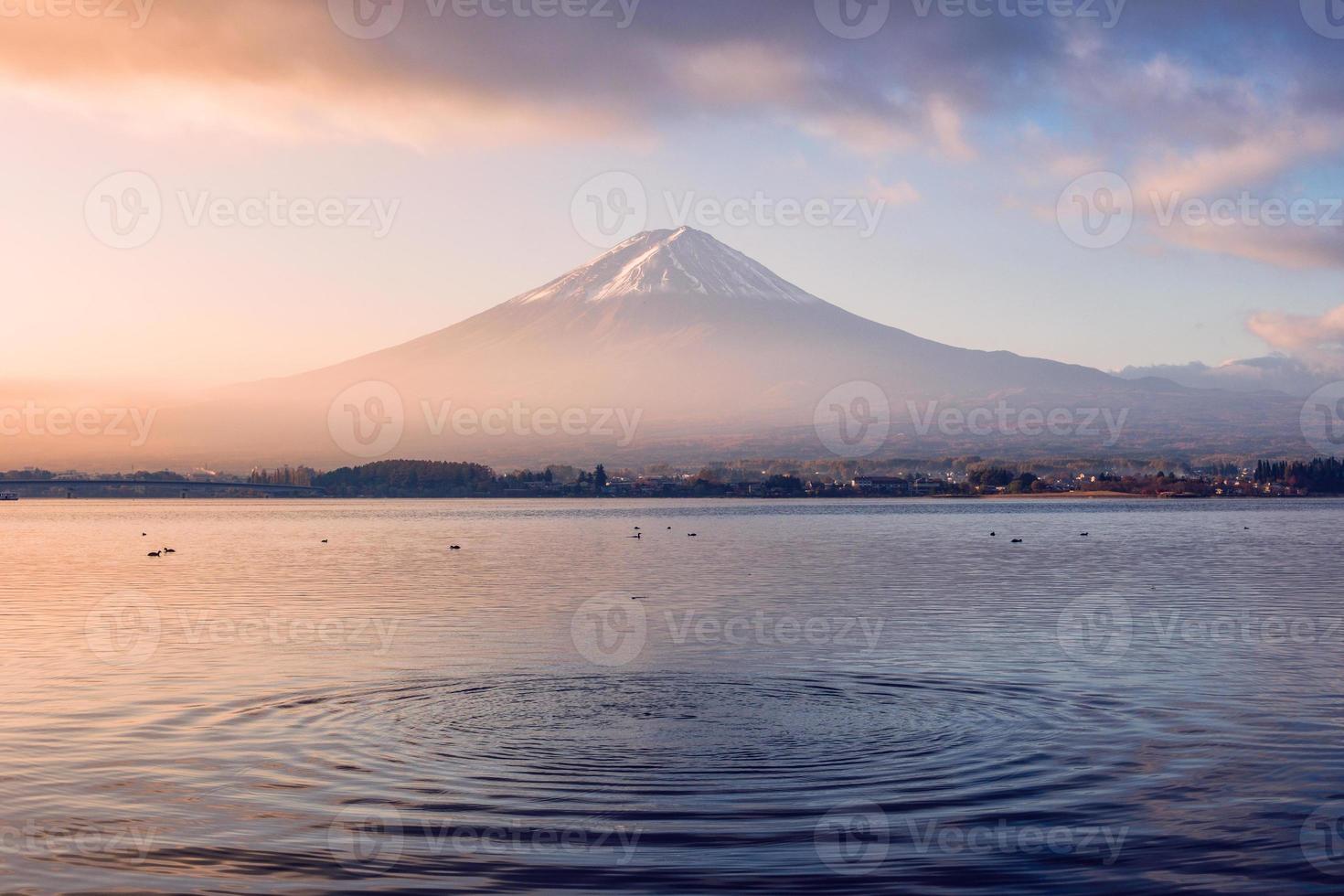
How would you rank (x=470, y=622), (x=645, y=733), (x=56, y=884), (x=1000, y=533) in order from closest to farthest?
(x=56, y=884) < (x=645, y=733) < (x=470, y=622) < (x=1000, y=533)

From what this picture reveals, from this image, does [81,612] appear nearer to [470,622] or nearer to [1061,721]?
[470,622]

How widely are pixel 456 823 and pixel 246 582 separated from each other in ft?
144

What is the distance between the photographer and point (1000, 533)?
109250 millimetres

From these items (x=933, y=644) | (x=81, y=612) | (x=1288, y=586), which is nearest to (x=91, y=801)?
(x=933, y=644)

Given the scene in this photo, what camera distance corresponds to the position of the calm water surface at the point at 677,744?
13.4 metres

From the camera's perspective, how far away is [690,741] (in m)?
19.4

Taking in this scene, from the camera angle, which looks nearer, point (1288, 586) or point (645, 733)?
point (645, 733)

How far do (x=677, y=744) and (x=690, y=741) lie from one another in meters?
0.34

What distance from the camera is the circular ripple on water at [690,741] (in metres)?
16.1

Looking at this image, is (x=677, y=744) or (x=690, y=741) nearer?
(x=677, y=744)

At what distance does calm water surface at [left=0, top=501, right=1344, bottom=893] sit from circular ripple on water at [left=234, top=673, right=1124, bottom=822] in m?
0.09

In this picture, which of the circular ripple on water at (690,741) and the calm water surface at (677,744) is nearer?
the calm water surface at (677,744)

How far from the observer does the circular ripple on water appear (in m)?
16.1

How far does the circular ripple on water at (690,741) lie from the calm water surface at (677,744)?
88 millimetres
